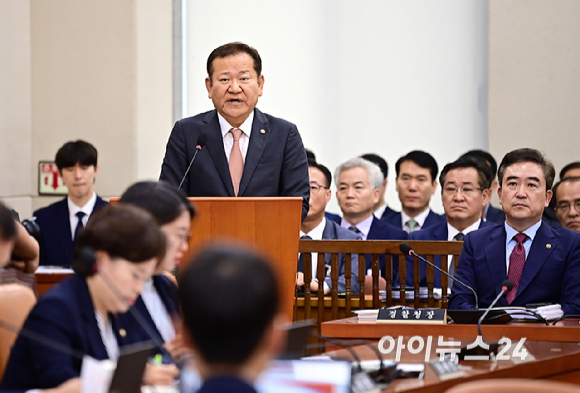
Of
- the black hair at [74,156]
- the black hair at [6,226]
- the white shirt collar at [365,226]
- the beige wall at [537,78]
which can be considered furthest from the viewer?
the beige wall at [537,78]

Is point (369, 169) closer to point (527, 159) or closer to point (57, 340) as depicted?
point (527, 159)

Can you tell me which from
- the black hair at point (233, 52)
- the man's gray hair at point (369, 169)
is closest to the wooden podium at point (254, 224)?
the black hair at point (233, 52)

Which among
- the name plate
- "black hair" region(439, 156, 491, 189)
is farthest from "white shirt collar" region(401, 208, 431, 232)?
the name plate

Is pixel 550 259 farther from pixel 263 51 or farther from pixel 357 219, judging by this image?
pixel 263 51

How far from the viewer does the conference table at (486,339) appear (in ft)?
6.46

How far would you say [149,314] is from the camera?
213 cm

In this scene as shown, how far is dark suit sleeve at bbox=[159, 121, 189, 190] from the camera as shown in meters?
3.20

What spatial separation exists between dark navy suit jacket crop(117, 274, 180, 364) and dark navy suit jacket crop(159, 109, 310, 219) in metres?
0.92

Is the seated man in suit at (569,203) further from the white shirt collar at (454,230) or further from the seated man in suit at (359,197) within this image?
the seated man in suit at (359,197)

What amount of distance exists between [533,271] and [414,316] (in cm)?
86

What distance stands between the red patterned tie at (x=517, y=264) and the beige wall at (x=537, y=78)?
2.56 metres

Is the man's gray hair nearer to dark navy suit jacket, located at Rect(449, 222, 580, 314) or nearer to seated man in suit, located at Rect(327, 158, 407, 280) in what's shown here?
seated man in suit, located at Rect(327, 158, 407, 280)

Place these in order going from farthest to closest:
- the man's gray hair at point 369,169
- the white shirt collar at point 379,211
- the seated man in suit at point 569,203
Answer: the white shirt collar at point 379,211 → the man's gray hair at point 369,169 → the seated man in suit at point 569,203

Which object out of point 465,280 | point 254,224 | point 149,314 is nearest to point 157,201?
point 149,314
